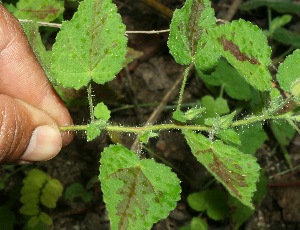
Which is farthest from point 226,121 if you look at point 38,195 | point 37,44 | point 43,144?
point 38,195

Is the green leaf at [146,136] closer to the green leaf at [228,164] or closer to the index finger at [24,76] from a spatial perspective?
the green leaf at [228,164]

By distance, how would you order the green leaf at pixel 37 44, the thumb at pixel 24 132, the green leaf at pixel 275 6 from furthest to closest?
the green leaf at pixel 275 6 < the green leaf at pixel 37 44 < the thumb at pixel 24 132

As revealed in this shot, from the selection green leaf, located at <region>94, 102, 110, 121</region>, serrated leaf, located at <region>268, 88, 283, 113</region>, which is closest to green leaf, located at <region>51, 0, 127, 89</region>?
green leaf, located at <region>94, 102, 110, 121</region>

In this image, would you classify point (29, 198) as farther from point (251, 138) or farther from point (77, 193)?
point (251, 138)

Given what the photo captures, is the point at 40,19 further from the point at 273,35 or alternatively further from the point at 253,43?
the point at 273,35

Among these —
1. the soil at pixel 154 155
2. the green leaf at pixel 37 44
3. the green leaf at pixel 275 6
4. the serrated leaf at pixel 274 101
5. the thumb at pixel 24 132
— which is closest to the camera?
the serrated leaf at pixel 274 101

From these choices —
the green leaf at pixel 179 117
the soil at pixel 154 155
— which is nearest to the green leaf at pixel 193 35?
the green leaf at pixel 179 117

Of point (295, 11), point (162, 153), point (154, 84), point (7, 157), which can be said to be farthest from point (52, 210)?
point (295, 11)

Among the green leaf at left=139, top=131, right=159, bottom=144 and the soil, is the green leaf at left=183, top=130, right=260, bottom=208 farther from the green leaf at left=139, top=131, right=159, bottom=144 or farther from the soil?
the soil
